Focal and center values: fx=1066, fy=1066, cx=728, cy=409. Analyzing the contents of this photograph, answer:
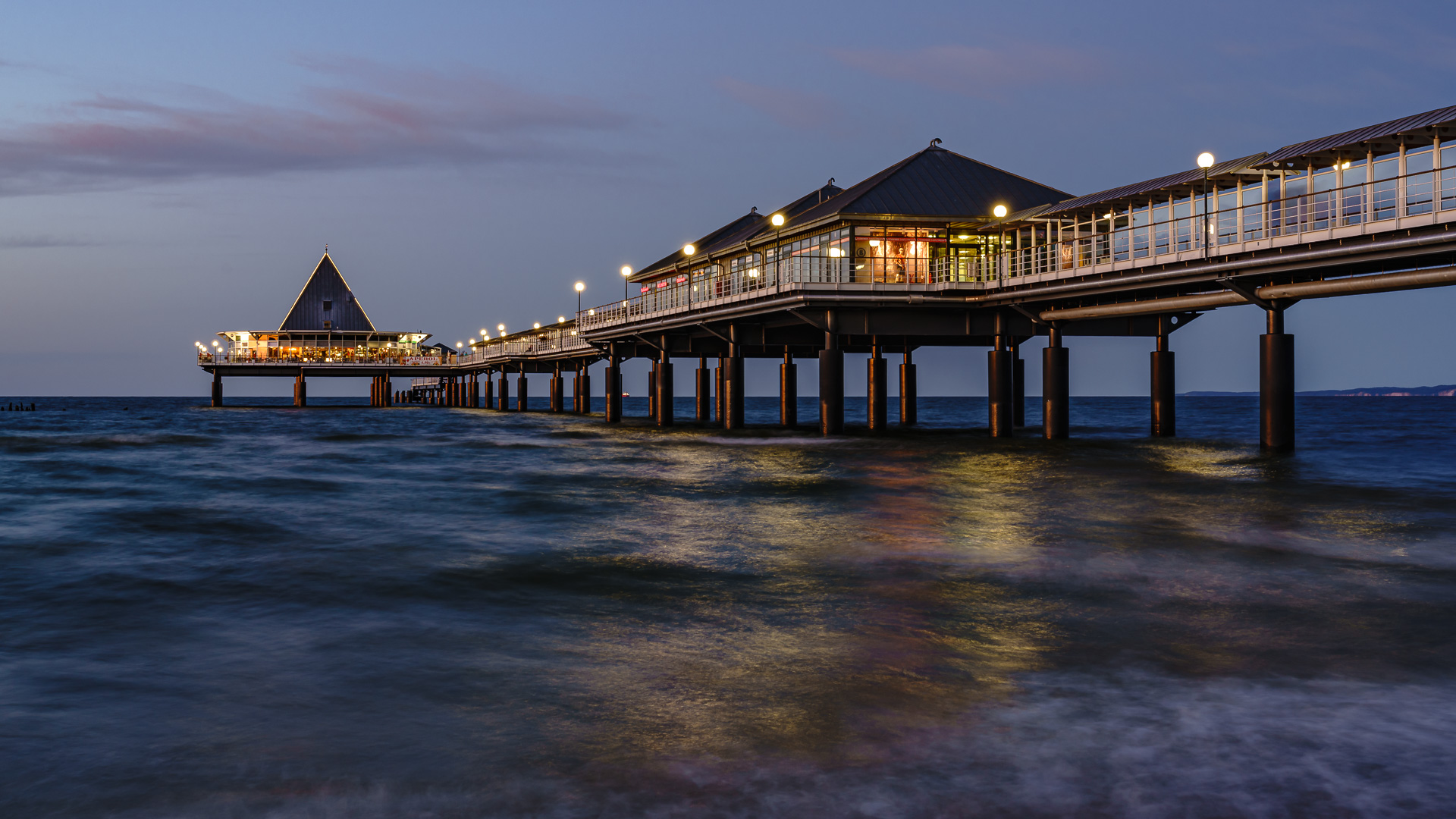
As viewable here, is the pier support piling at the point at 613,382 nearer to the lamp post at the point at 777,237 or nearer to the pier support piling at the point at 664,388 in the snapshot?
the pier support piling at the point at 664,388

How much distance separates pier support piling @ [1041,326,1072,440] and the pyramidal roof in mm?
110846

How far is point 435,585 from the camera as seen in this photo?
1427cm

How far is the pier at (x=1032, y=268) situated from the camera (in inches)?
1077

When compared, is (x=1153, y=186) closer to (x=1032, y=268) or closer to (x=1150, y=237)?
(x=1150, y=237)

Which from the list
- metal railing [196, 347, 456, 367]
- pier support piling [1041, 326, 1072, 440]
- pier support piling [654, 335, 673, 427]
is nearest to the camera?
pier support piling [1041, 326, 1072, 440]

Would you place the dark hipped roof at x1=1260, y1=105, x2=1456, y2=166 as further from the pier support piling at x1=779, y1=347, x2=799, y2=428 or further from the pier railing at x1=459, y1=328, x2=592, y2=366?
the pier railing at x1=459, y1=328, x2=592, y2=366

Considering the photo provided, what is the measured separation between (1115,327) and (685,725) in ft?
129

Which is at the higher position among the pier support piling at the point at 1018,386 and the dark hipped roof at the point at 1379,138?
the dark hipped roof at the point at 1379,138

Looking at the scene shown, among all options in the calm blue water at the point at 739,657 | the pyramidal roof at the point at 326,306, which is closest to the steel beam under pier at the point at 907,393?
the calm blue water at the point at 739,657

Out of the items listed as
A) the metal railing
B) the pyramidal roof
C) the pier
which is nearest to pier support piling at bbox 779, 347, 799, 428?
the pier

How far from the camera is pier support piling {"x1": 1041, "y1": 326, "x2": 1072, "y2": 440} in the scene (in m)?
41.0

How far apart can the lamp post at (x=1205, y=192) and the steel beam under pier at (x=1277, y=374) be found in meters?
2.91

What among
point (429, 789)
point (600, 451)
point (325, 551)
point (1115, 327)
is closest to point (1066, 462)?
point (1115, 327)

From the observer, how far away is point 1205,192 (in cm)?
3162
